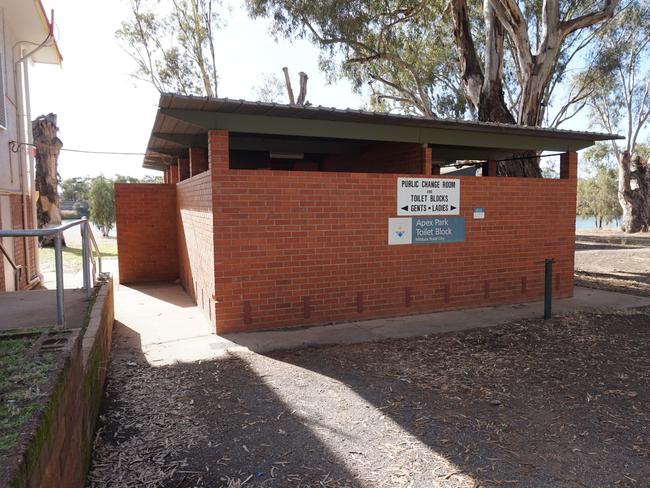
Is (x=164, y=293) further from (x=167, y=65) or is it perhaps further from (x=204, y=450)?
(x=167, y=65)

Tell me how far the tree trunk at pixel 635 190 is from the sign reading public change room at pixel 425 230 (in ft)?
85.7

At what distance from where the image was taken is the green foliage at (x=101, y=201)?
27.4 m

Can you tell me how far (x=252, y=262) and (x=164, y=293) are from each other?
383 centimetres

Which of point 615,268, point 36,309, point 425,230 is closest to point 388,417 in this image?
point 36,309

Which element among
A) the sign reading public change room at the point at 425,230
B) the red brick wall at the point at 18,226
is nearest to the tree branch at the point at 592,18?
the sign reading public change room at the point at 425,230

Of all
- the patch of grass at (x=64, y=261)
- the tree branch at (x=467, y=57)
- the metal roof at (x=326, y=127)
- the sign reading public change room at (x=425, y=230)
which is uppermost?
the tree branch at (x=467, y=57)

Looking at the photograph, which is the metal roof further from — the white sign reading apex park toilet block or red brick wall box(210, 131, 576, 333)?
the white sign reading apex park toilet block

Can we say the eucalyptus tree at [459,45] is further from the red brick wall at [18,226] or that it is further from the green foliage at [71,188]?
the green foliage at [71,188]

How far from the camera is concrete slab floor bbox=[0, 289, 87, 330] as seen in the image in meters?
3.84

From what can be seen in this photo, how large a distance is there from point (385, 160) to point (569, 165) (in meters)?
3.27

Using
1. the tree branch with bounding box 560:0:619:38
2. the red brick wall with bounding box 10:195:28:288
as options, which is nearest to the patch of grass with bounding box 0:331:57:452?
the red brick wall with bounding box 10:195:28:288

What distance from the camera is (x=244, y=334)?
6.09 metres

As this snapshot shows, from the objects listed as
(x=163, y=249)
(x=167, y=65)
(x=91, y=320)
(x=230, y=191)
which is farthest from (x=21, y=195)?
(x=167, y=65)

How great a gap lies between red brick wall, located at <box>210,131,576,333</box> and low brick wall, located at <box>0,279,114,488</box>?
2.49 meters
